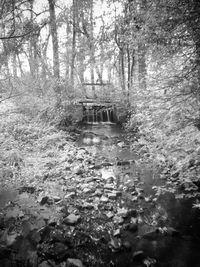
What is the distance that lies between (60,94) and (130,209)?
858 cm

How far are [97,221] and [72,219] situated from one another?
0.53 m

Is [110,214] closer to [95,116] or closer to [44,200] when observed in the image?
[44,200]

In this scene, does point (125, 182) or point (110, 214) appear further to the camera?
point (125, 182)

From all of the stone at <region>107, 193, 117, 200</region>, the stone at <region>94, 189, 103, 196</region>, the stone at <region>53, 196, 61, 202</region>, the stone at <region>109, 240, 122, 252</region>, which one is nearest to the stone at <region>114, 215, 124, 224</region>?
the stone at <region>109, 240, 122, 252</region>

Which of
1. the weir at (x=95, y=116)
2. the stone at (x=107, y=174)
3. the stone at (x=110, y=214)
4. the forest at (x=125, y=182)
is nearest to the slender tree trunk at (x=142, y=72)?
the forest at (x=125, y=182)

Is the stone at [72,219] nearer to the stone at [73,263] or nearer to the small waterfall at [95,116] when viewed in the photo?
the stone at [73,263]

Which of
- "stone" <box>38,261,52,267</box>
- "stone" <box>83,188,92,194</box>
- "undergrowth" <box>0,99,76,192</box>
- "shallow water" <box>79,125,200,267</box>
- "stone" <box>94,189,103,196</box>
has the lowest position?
"shallow water" <box>79,125,200,267</box>

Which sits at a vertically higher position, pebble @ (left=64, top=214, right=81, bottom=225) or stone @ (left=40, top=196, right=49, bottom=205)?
stone @ (left=40, top=196, right=49, bottom=205)

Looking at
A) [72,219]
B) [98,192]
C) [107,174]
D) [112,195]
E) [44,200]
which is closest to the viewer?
[72,219]

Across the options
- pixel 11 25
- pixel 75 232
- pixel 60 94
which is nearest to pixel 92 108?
pixel 60 94

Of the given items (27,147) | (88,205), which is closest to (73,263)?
(88,205)

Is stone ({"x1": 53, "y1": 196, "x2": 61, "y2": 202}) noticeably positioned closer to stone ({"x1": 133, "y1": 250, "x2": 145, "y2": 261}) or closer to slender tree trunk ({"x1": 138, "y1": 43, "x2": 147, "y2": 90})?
stone ({"x1": 133, "y1": 250, "x2": 145, "y2": 261})

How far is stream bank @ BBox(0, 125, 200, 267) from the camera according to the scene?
282 centimetres

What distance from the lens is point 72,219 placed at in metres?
3.64
